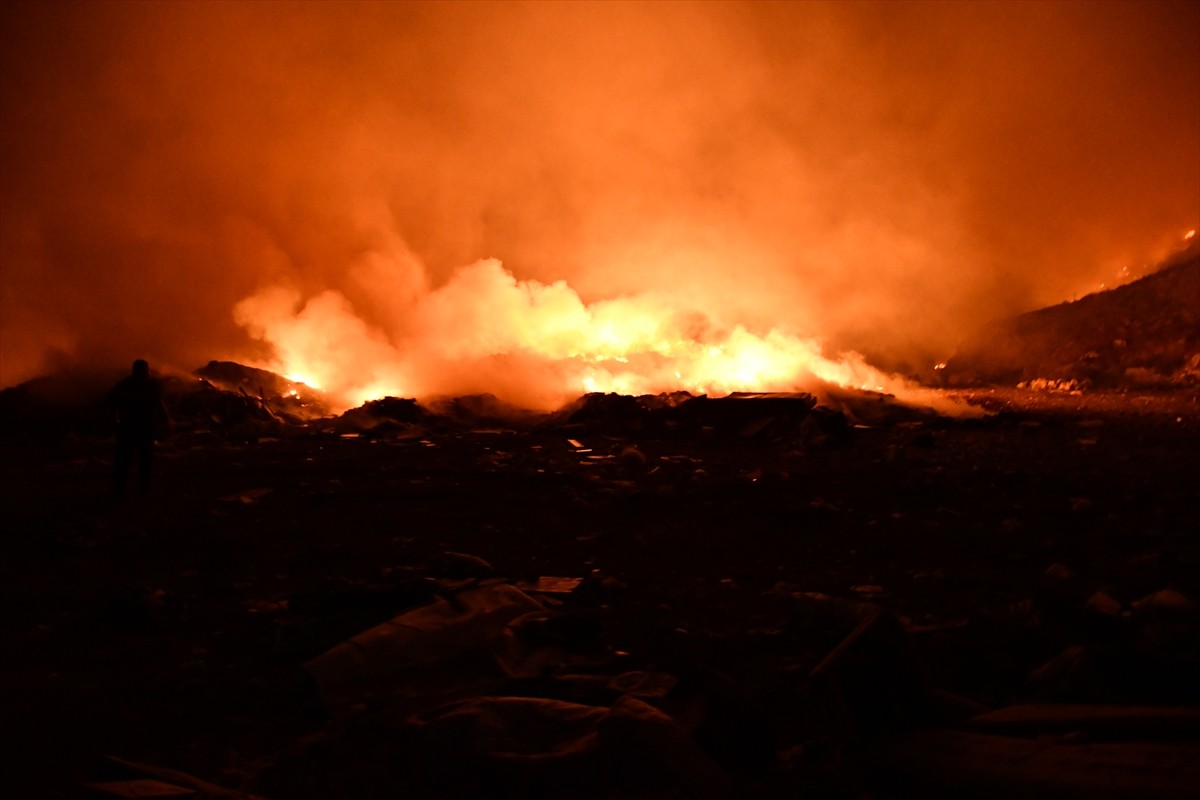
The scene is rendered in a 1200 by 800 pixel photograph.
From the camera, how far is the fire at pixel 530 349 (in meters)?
11.1

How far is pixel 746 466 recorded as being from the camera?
6.38 m

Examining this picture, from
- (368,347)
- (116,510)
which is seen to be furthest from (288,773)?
(368,347)

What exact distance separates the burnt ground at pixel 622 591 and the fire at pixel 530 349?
4297mm

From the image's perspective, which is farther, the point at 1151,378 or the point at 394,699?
the point at 1151,378

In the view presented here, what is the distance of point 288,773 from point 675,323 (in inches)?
502

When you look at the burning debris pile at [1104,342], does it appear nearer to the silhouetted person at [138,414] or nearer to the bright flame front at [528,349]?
the bright flame front at [528,349]

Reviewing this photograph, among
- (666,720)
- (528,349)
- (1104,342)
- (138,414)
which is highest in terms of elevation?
(528,349)

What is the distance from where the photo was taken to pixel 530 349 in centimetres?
1220

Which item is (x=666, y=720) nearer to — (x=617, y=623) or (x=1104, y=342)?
(x=617, y=623)

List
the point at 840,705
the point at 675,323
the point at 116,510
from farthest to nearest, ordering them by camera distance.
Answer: the point at 675,323 < the point at 116,510 < the point at 840,705

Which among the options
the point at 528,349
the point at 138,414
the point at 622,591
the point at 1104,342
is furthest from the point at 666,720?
the point at 1104,342

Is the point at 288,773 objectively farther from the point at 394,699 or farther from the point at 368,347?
the point at 368,347

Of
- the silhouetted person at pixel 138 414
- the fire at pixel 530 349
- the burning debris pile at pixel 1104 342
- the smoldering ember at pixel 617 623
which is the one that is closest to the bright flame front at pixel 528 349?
the fire at pixel 530 349

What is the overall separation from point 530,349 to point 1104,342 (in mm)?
9145
